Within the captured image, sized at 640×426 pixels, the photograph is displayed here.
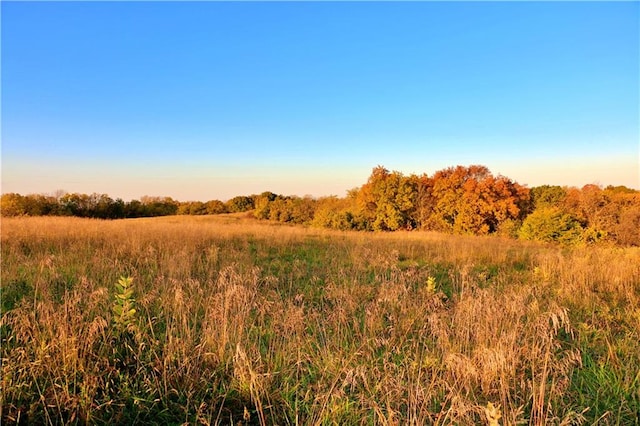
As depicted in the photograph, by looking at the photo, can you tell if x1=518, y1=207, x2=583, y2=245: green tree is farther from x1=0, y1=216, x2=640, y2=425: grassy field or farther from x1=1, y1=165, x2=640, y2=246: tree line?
x1=0, y1=216, x2=640, y2=425: grassy field

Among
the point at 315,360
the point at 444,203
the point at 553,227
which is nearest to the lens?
the point at 315,360

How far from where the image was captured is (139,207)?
37344mm

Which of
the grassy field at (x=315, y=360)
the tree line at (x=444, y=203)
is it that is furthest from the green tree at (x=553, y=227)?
the grassy field at (x=315, y=360)

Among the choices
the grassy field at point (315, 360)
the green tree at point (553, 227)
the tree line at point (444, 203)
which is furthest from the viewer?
the tree line at point (444, 203)

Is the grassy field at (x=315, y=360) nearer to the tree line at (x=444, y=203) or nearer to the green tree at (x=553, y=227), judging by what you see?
the green tree at (x=553, y=227)

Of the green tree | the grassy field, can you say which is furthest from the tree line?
the grassy field

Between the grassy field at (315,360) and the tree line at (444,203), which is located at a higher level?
the tree line at (444,203)

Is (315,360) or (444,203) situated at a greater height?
(444,203)

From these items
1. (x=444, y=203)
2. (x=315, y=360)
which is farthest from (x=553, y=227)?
(x=315, y=360)

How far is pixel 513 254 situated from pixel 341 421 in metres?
9.34

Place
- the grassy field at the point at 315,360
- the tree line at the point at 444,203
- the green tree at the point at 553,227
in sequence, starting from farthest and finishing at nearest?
the tree line at the point at 444,203
the green tree at the point at 553,227
the grassy field at the point at 315,360

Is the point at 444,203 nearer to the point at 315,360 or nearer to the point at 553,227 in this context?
the point at 553,227

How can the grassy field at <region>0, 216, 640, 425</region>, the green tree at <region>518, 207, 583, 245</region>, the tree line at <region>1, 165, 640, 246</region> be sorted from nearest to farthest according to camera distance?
the grassy field at <region>0, 216, 640, 425</region>, the green tree at <region>518, 207, 583, 245</region>, the tree line at <region>1, 165, 640, 246</region>

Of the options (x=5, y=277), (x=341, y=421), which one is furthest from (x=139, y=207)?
(x=341, y=421)
